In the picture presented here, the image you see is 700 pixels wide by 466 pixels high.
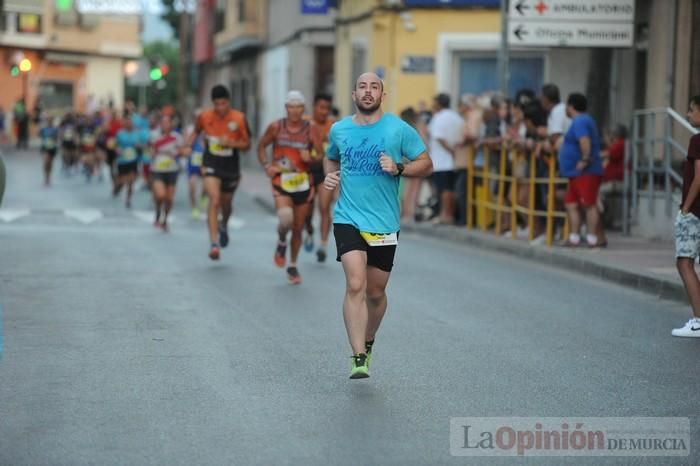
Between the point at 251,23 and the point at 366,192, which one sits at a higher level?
the point at 251,23

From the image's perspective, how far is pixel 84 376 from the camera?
360 inches

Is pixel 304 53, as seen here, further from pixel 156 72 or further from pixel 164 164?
pixel 164 164

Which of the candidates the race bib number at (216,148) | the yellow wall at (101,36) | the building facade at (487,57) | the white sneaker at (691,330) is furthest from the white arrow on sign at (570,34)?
the yellow wall at (101,36)

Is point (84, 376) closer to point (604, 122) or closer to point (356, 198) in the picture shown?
point (356, 198)

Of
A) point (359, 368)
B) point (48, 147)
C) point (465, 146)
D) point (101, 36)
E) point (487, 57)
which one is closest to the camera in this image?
point (359, 368)

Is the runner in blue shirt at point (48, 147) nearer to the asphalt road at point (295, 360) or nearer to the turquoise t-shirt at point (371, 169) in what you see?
the asphalt road at point (295, 360)

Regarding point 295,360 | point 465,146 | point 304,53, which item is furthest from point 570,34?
point 304,53

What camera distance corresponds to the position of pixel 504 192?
69.6ft

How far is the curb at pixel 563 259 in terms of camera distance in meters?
14.7

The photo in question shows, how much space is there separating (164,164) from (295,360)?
43.9ft

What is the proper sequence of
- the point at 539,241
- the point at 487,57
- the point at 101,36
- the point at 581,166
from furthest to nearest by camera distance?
the point at 101,36 < the point at 487,57 < the point at 539,241 < the point at 581,166

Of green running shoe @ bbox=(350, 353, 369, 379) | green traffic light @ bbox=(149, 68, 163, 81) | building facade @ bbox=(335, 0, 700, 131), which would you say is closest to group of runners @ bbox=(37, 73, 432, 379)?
green running shoe @ bbox=(350, 353, 369, 379)

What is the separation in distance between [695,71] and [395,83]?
33.5ft

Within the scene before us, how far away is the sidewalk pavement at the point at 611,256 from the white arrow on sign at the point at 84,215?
204 inches
